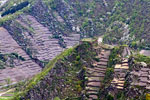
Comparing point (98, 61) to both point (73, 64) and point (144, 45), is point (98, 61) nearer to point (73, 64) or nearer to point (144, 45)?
point (73, 64)

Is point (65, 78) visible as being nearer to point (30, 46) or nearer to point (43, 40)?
point (30, 46)

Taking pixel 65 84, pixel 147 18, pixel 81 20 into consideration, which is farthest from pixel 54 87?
pixel 81 20

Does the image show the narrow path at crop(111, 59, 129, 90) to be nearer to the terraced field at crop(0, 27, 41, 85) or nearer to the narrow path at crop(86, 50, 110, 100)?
the narrow path at crop(86, 50, 110, 100)

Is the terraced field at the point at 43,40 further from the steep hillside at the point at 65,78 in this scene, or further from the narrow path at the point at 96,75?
the narrow path at the point at 96,75

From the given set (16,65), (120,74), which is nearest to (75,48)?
(120,74)

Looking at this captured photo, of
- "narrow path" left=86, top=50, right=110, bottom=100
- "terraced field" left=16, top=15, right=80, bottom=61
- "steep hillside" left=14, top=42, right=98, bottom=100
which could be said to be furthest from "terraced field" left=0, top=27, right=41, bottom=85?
"narrow path" left=86, top=50, right=110, bottom=100

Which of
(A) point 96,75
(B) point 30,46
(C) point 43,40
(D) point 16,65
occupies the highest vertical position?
(C) point 43,40
